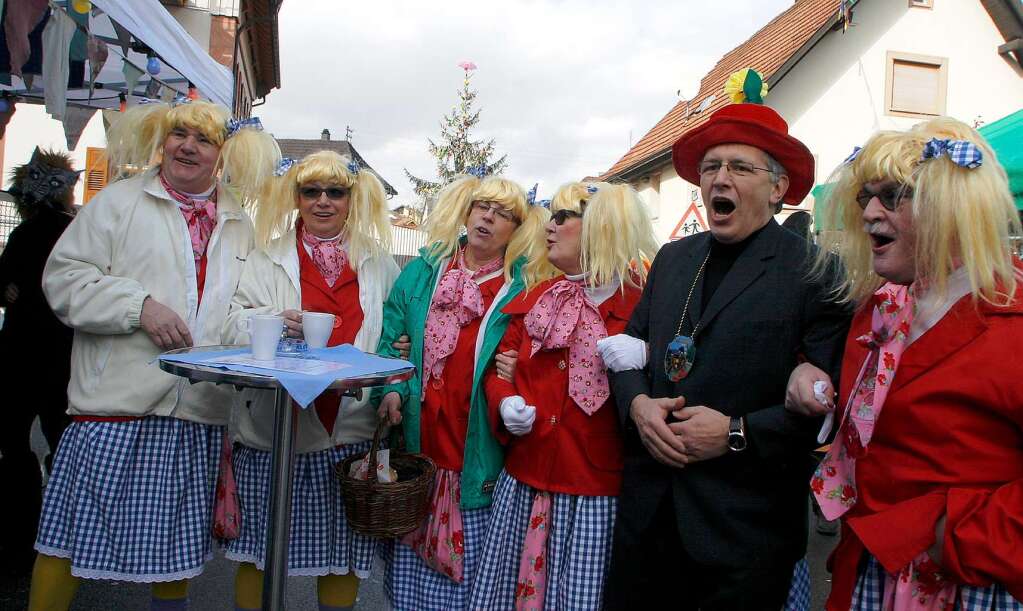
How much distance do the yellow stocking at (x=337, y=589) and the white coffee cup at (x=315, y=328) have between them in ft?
3.44

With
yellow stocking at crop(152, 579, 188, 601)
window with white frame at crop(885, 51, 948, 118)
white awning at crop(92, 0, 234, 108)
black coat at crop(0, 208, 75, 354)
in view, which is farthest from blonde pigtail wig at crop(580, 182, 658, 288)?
window with white frame at crop(885, 51, 948, 118)

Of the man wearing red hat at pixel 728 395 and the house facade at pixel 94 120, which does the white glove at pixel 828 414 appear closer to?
the man wearing red hat at pixel 728 395

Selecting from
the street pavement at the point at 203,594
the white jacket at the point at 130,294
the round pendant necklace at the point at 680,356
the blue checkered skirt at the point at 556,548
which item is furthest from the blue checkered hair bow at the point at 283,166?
the street pavement at the point at 203,594

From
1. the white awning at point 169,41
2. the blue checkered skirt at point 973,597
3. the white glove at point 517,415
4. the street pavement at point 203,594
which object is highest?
the white awning at point 169,41

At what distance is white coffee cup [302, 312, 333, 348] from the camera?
239cm

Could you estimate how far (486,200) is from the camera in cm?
305

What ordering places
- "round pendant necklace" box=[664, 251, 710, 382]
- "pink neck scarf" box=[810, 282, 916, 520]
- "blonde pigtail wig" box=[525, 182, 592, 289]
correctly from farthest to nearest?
"blonde pigtail wig" box=[525, 182, 592, 289]
"round pendant necklace" box=[664, 251, 710, 382]
"pink neck scarf" box=[810, 282, 916, 520]

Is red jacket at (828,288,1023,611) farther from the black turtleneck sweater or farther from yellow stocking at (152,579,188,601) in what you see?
yellow stocking at (152,579,188,601)

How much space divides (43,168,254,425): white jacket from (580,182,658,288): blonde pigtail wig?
1.42 m

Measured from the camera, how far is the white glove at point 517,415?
8.17 ft

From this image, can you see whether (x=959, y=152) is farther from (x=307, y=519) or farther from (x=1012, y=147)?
(x=1012, y=147)

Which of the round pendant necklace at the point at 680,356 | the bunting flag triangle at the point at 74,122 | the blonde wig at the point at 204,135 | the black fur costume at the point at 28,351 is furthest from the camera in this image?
the bunting flag triangle at the point at 74,122

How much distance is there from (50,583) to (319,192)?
175 centimetres

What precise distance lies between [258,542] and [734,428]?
1.85 m
